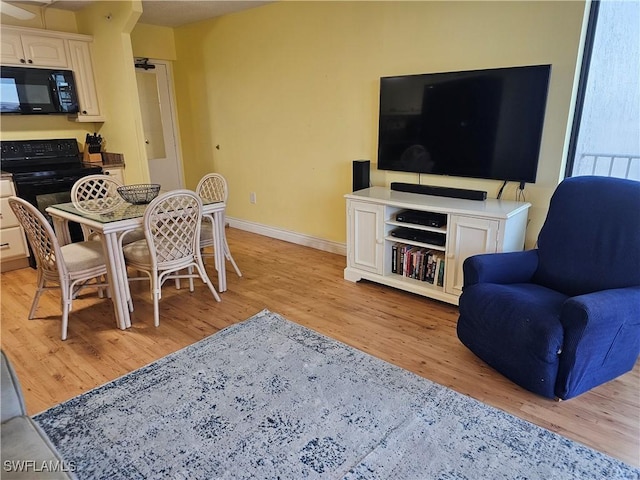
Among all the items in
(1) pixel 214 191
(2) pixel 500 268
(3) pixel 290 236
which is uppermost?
(1) pixel 214 191

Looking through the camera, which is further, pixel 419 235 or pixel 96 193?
pixel 96 193

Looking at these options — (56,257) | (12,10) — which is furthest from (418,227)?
(12,10)

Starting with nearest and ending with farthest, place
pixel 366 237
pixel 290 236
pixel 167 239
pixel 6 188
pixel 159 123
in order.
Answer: pixel 167 239
pixel 366 237
pixel 6 188
pixel 290 236
pixel 159 123

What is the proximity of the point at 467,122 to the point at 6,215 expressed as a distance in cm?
410

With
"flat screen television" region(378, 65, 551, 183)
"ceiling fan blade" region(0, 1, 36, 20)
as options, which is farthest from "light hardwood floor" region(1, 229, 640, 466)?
"ceiling fan blade" region(0, 1, 36, 20)

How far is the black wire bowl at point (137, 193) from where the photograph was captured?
2.93 meters

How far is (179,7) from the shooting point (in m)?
4.27

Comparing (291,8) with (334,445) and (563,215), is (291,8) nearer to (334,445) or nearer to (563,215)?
(563,215)

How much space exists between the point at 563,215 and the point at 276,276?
2.28 m

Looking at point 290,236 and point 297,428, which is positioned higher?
point 290,236

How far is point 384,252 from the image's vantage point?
3252 mm

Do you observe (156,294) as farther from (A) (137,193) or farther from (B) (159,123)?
(B) (159,123)

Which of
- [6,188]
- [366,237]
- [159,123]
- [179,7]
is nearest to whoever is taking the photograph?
[366,237]

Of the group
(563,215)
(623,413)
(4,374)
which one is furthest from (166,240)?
(623,413)
